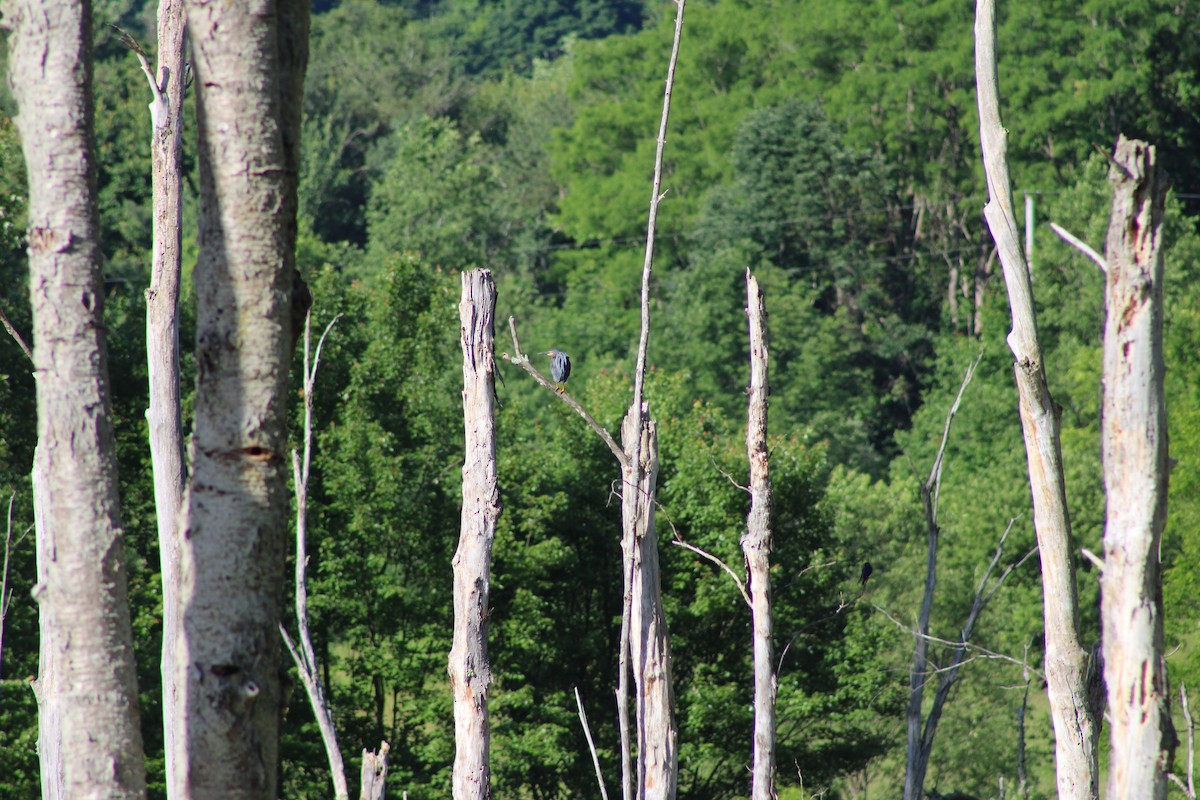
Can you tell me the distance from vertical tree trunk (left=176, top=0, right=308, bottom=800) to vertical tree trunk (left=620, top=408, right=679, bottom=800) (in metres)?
6.29

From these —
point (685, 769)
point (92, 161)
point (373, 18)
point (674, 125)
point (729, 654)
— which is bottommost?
point (685, 769)

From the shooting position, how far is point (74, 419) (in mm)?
3943

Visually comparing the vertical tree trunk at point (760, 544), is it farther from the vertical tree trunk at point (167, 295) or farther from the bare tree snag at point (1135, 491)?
the bare tree snag at point (1135, 491)

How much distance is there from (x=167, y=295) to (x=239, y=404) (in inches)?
170

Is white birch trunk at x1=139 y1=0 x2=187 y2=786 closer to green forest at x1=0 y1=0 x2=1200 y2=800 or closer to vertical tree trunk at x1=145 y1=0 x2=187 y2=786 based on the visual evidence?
vertical tree trunk at x1=145 y1=0 x2=187 y2=786

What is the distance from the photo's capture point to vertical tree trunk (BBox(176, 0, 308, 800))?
2.92 m

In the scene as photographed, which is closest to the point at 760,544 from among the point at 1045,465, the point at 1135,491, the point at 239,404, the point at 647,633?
the point at 647,633

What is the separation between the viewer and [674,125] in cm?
4391

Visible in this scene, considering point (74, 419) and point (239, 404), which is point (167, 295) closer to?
point (74, 419)

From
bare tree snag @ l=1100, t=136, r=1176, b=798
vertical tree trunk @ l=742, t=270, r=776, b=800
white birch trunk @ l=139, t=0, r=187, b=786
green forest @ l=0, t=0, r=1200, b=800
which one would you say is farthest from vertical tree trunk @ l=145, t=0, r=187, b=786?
bare tree snag @ l=1100, t=136, r=1176, b=798

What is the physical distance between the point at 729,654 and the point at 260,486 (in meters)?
A: 18.4

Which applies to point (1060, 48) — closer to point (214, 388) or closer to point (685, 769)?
point (685, 769)

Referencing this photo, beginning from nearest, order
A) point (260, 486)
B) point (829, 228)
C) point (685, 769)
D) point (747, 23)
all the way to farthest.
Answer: point (260, 486) → point (685, 769) → point (829, 228) → point (747, 23)

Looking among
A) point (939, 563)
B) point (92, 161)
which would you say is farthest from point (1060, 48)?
point (92, 161)
